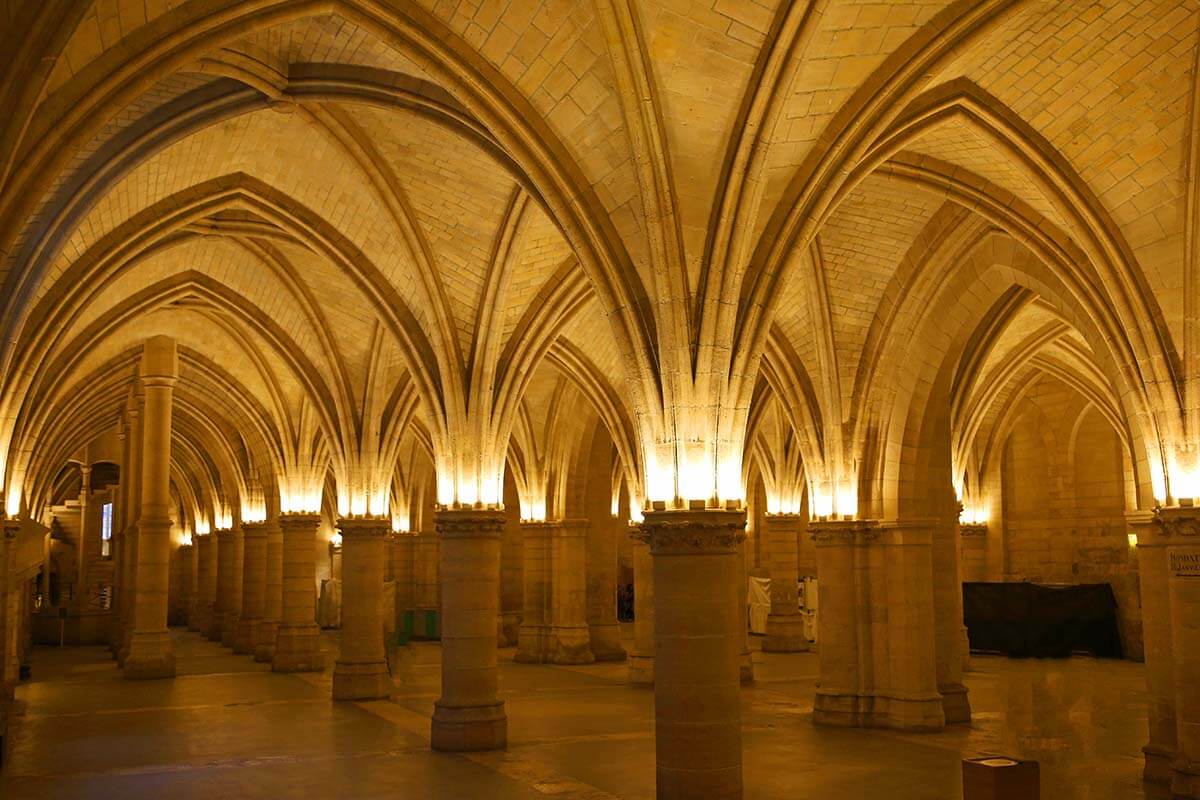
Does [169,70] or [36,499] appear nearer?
[169,70]

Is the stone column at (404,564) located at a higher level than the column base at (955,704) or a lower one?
higher

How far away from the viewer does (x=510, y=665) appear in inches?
1004

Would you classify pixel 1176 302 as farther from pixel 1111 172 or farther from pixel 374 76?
pixel 374 76

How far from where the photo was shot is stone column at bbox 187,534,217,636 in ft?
120

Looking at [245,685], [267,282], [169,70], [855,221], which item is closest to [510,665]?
[245,685]

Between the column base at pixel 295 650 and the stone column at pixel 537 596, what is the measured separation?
4.68m

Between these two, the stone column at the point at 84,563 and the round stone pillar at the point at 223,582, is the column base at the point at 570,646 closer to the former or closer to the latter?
the round stone pillar at the point at 223,582

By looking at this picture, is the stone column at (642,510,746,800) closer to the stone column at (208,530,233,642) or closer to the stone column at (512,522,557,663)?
the stone column at (512,522,557,663)

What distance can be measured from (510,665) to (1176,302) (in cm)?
1685

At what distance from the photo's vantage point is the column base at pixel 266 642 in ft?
86.1

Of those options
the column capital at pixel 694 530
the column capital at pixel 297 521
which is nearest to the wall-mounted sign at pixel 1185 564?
the column capital at pixel 694 530

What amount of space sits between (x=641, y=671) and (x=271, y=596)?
9.92 metres

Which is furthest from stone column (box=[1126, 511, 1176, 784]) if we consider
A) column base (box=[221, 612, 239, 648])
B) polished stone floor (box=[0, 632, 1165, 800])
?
column base (box=[221, 612, 239, 648])

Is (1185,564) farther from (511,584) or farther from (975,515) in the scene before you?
(511,584)
